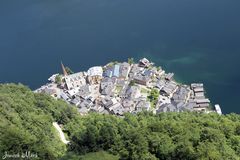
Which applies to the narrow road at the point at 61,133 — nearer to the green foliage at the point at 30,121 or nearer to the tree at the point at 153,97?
the green foliage at the point at 30,121

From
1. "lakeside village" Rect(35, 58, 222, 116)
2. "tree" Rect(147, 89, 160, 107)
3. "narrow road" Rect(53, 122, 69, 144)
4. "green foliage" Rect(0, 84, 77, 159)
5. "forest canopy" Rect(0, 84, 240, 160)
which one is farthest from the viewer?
"tree" Rect(147, 89, 160, 107)

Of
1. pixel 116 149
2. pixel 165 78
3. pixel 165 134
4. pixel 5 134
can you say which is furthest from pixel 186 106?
pixel 5 134

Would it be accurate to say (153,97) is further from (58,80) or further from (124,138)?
(124,138)

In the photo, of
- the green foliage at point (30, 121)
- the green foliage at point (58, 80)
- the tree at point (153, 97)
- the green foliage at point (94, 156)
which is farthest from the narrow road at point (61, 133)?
the green foliage at point (58, 80)

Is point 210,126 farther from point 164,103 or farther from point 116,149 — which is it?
point 164,103

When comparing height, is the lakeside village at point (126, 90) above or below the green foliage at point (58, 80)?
below

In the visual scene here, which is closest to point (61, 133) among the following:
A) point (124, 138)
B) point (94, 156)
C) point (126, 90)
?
point (94, 156)

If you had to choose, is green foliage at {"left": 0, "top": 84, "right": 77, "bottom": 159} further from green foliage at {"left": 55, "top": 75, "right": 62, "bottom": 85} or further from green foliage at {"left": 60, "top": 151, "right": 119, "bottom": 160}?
green foliage at {"left": 55, "top": 75, "right": 62, "bottom": 85}

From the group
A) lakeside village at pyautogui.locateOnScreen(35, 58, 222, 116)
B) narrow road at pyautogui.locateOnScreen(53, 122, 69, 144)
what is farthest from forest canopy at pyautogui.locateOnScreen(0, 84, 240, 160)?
lakeside village at pyautogui.locateOnScreen(35, 58, 222, 116)

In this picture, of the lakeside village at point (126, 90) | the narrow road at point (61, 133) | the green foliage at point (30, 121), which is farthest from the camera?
the lakeside village at point (126, 90)
